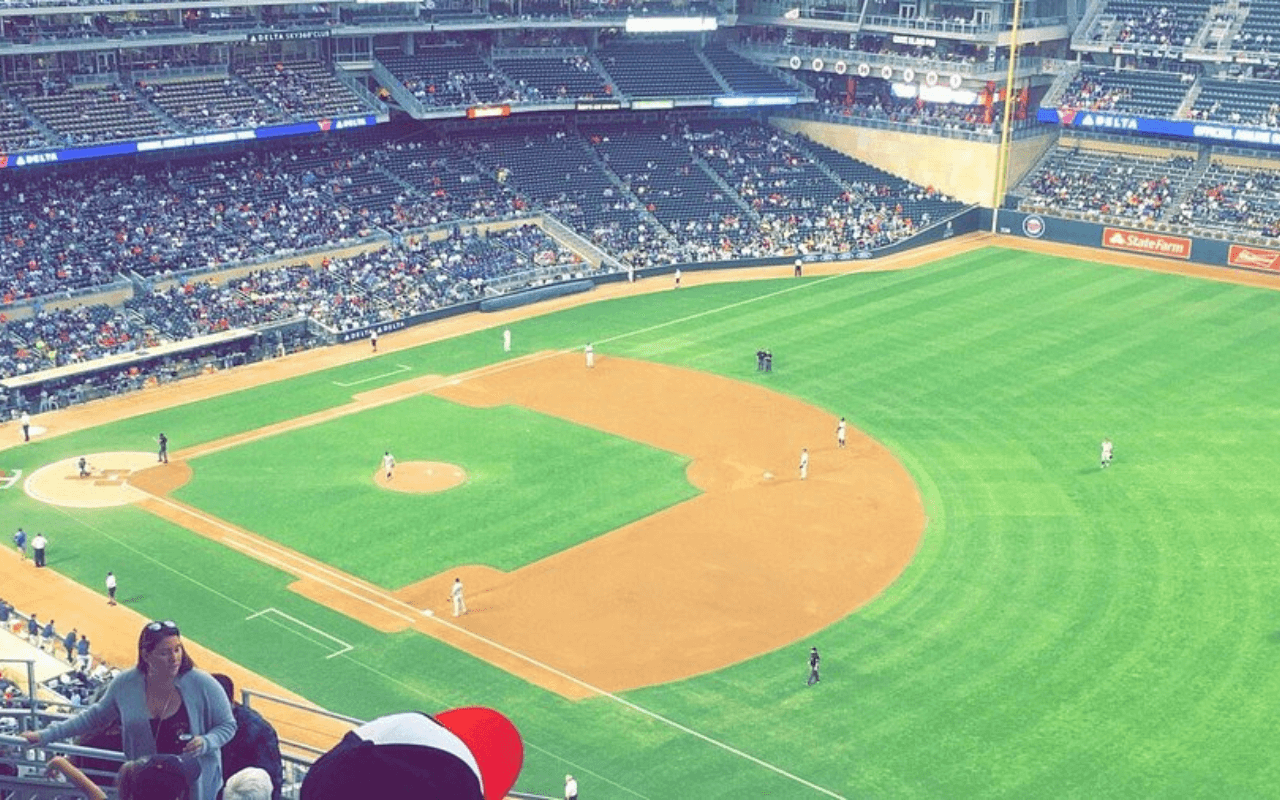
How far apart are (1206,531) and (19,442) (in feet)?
137

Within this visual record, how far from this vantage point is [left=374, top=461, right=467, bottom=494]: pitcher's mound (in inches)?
2041

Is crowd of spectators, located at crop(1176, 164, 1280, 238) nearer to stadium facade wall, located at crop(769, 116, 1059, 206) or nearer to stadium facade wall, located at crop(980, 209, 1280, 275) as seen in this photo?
stadium facade wall, located at crop(980, 209, 1280, 275)

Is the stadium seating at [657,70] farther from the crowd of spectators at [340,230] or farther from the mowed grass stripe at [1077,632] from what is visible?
the mowed grass stripe at [1077,632]

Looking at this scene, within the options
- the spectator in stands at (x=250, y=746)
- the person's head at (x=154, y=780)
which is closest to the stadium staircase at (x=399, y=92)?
the spectator in stands at (x=250, y=746)

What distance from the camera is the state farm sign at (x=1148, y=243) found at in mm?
84500

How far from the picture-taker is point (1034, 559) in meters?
46.8

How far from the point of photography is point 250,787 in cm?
741

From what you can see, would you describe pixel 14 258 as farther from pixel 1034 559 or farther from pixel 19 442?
pixel 1034 559

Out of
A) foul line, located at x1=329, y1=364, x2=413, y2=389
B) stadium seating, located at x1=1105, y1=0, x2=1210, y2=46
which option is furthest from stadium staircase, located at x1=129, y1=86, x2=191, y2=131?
stadium seating, located at x1=1105, y1=0, x2=1210, y2=46

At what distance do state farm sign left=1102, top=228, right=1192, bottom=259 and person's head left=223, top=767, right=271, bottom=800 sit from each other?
8369 cm

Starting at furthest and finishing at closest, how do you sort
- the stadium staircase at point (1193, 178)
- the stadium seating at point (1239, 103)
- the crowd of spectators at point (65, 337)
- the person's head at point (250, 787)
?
the stadium staircase at point (1193, 178)
the stadium seating at point (1239, 103)
the crowd of spectators at point (65, 337)
the person's head at point (250, 787)

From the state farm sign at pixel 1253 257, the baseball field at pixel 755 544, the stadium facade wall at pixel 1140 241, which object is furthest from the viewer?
the stadium facade wall at pixel 1140 241

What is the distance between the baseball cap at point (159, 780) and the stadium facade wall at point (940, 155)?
88895mm

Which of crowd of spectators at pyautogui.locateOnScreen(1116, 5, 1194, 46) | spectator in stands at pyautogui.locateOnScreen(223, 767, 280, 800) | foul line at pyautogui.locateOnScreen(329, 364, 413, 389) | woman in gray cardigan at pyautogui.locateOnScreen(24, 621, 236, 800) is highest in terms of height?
crowd of spectators at pyautogui.locateOnScreen(1116, 5, 1194, 46)
